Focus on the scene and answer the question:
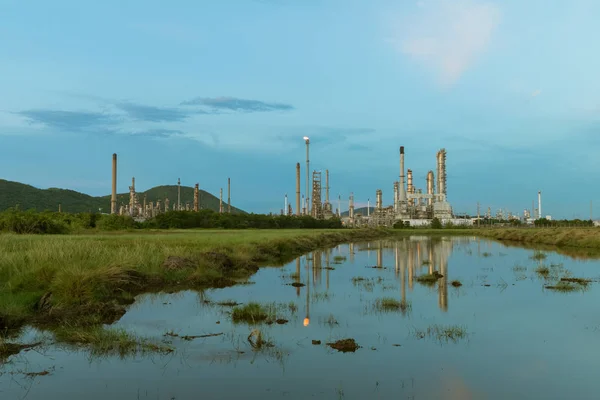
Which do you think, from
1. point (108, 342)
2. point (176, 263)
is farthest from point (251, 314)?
point (176, 263)

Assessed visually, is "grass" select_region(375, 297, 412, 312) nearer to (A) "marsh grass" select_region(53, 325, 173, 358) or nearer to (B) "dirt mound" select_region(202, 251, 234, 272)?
(A) "marsh grass" select_region(53, 325, 173, 358)

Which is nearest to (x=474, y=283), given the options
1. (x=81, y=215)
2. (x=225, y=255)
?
(x=225, y=255)

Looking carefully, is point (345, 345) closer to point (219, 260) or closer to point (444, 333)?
point (444, 333)

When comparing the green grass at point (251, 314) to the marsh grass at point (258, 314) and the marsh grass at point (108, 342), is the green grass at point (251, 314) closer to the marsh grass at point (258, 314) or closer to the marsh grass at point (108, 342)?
the marsh grass at point (258, 314)

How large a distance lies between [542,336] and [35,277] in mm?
15074

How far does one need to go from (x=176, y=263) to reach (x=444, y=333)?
13.4m

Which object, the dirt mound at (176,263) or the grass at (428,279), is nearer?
the dirt mound at (176,263)

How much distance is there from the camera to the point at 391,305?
16.2m

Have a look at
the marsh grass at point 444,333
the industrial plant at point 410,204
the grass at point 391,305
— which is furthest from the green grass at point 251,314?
the industrial plant at point 410,204

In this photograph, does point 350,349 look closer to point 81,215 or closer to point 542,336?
point 542,336

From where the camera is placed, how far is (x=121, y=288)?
58.1 ft

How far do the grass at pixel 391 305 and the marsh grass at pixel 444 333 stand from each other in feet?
8.90

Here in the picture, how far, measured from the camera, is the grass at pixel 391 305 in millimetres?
15743

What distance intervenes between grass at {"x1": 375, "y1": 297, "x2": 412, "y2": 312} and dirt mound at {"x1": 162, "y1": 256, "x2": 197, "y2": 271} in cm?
947
